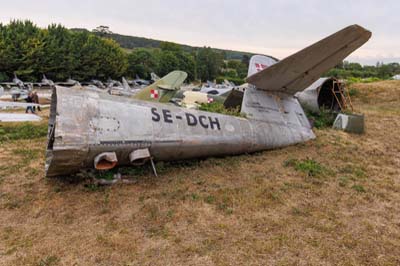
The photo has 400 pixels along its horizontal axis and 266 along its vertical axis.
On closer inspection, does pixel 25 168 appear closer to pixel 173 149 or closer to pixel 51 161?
pixel 51 161

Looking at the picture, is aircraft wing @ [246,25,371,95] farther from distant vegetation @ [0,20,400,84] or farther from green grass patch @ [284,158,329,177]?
distant vegetation @ [0,20,400,84]

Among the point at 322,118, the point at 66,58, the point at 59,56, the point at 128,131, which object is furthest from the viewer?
the point at 66,58

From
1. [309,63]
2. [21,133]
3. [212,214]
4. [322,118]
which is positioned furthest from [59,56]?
[212,214]

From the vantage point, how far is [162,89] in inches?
517

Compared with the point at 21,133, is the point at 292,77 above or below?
above

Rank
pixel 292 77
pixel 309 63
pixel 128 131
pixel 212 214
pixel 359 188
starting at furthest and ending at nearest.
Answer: pixel 292 77 < pixel 309 63 < pixel 359 188 < pixel 128 131 < pixel 212 214

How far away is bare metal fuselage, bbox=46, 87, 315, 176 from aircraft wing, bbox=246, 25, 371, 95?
1.40m

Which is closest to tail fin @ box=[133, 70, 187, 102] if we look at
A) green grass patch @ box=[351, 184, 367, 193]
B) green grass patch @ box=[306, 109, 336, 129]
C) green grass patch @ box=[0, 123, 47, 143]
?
green grass patch @ box=[0, 123, 47, 143]

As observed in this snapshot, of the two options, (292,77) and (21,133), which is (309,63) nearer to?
(292,77)

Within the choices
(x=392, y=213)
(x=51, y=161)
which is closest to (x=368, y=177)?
(x=392, y=213)

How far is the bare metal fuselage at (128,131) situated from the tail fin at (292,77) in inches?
35.0

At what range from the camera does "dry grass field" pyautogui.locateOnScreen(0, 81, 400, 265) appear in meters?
3.93

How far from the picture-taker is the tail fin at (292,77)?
240 inches

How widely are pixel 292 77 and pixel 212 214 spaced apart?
4.80 metres
